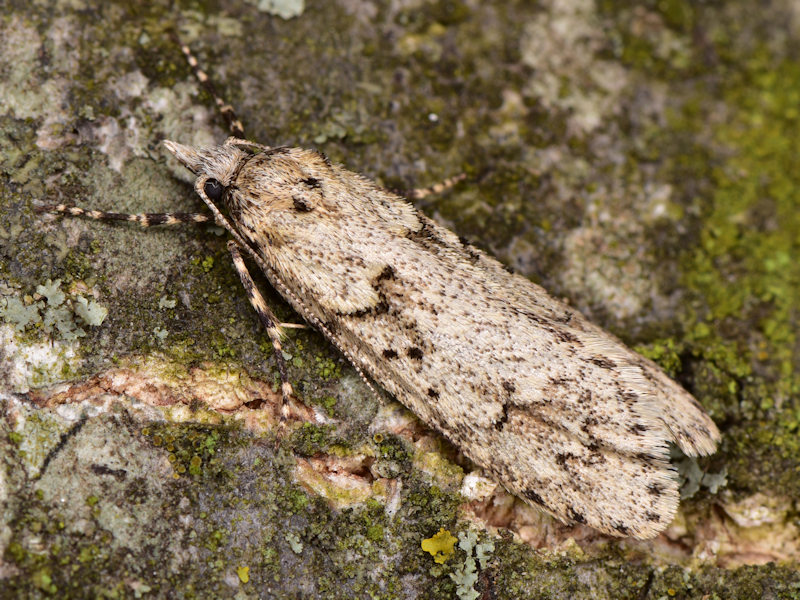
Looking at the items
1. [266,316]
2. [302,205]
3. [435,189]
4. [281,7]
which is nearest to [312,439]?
[266,316]

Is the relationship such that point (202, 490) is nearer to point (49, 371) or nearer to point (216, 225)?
point (49, 371)

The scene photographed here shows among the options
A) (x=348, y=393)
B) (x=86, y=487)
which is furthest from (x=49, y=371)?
(x=348, y=393)

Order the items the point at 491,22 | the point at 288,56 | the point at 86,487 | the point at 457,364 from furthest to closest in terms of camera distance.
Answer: the point at 491,22, the point at 288,56, the point at 457,364, the point at 86,487

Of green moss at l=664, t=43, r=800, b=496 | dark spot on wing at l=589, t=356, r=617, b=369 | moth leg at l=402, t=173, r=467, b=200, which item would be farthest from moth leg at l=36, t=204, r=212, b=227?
green moss at l=664, t=43, r=800, b=496

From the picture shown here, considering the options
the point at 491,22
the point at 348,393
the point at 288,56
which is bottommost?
the point at 348,393

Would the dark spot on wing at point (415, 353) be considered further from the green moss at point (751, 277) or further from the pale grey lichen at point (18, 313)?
the pale grey lichen at point (18, 313)

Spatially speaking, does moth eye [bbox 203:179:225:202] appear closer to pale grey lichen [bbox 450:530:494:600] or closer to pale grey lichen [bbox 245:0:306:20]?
pale grey lichen [bbox 245:0:306:20]

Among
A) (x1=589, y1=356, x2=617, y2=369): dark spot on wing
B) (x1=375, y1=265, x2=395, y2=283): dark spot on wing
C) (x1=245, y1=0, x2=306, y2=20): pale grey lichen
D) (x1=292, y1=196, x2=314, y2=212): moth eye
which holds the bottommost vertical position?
(x1=589, y1=356, x2=617, y2=369): dark spot on wing

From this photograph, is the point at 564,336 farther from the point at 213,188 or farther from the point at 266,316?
the point at 213,188
